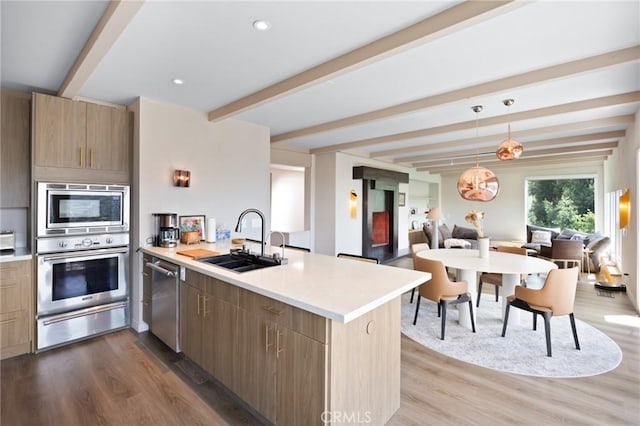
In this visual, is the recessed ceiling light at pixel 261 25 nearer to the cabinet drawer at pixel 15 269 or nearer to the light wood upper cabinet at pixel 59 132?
the light wood upper cabinet at pixel 59 132

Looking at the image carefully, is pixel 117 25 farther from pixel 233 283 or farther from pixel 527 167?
pixel 527 167

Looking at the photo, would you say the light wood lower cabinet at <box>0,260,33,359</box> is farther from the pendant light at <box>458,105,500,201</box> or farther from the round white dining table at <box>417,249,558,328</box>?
the pendant light at <box>458,105,500,201</box>

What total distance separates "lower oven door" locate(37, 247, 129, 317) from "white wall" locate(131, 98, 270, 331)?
19cm

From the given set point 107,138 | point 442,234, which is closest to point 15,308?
point 107,138

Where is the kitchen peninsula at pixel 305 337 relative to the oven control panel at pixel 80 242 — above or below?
below

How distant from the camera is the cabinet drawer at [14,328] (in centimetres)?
268

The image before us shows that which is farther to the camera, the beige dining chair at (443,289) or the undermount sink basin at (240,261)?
the beige dining chair at (443,289)

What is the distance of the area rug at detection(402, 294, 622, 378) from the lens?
2625mm

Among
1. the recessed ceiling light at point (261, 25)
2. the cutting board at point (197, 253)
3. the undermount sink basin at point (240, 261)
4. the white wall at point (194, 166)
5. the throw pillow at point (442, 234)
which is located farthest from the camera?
the throw pillow at point (442, 234)

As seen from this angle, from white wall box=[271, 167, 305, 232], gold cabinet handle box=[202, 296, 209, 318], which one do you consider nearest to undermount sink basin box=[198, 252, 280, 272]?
gold cabinet handle box=[202, 296, 209, 318]

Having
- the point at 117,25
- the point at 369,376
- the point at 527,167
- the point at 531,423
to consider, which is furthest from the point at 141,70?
the point at 527,167

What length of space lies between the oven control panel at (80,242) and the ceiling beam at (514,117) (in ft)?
13.7

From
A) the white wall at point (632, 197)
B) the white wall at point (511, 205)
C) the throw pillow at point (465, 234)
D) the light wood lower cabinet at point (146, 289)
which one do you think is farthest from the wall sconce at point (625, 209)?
the light wood lower cabinet at point (146, 289)

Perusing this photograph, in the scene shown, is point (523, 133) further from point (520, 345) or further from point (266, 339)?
point (266, 339)
